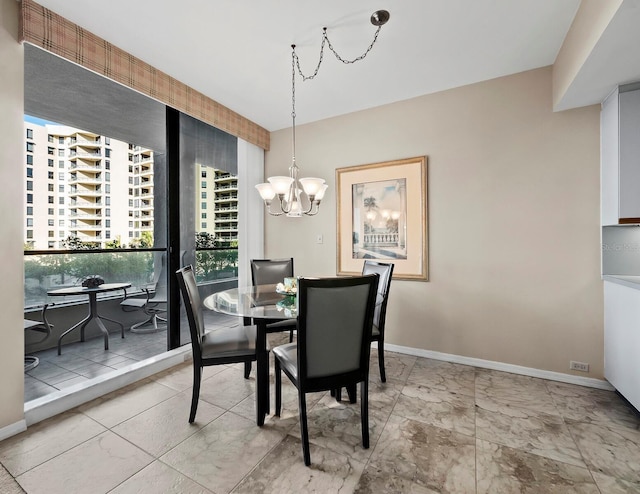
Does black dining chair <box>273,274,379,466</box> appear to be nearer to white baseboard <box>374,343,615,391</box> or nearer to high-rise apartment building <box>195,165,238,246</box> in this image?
white baseboard <box>374,343,615,391</box>

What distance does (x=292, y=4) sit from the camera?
181 cm

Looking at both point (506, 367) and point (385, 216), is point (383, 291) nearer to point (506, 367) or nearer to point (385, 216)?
point (385, 216)

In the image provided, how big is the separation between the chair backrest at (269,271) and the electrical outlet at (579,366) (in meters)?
2.55

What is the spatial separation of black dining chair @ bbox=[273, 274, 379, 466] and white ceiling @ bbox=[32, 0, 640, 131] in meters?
1.72

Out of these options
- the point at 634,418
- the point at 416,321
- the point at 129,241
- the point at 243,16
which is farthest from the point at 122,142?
the point at 634,418

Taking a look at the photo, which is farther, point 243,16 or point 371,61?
point 371,61

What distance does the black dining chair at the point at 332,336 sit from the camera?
1486 millimetres

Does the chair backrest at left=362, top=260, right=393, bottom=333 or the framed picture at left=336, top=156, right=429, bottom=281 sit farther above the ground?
the framed picture at left=336, top=156, right=429, bottom=281

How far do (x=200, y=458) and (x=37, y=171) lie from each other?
317 cm

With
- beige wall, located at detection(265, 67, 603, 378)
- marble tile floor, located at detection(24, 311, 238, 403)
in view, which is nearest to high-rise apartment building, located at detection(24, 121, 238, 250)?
marble tile floor, located at detection(24, 311, 238, 403)

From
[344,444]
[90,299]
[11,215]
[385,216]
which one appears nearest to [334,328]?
[344,444]

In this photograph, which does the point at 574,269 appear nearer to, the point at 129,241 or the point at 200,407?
the point at 200,407

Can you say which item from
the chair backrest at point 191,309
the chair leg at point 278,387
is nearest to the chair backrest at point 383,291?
the chair leg at point 278,387

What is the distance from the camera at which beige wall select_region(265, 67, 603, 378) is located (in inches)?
91.4
